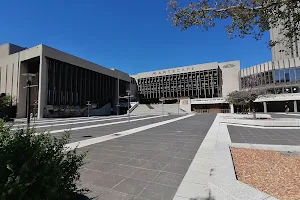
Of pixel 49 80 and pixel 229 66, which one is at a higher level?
pixel 229 66

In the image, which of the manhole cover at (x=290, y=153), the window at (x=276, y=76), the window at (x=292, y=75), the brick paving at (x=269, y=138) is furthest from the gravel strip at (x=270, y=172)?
the window at (x=276, y=76)

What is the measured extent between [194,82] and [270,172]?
63295 mm

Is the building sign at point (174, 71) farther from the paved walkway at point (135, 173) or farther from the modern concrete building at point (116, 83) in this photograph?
the paved walkway at point (135, 173)

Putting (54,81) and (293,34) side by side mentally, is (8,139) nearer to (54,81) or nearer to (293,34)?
(293,34)

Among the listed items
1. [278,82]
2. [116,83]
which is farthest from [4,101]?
[278,82]

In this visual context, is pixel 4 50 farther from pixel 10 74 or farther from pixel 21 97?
pixel 21 97

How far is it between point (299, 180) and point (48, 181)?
14.4 ft

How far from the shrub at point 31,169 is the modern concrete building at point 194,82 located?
56867mm

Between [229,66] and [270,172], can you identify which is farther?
[229,66]

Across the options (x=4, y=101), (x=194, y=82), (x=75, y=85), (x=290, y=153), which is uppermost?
Answer: (x=194, y=82)

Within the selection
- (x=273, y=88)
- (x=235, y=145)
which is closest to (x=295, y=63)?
(x=273, y=88)

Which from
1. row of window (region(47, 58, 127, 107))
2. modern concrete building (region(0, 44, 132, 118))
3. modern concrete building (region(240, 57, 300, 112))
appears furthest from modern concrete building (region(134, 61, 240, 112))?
modern concrete building (region(0, 44, 132, 118))

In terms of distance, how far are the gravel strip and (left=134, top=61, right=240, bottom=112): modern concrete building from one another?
5348 centimetres

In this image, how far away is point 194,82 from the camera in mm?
65250
